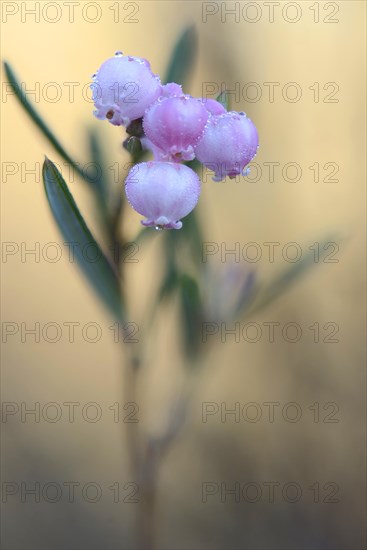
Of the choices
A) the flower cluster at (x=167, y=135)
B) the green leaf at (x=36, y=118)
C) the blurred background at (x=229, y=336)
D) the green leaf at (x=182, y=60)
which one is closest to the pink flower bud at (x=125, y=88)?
the flower cluster at (x=167, y=135)

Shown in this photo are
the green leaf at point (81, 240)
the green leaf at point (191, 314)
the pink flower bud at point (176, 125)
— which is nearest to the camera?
the pink flower bud at point (176, 125)

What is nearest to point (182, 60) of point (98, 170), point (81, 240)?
point (98, 170)

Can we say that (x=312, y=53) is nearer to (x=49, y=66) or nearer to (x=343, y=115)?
(x=343, y=115)

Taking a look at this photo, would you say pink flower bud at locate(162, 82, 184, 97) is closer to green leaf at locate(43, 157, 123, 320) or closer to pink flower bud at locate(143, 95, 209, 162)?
pink flower bud at locate(143, 95, 209, 162)

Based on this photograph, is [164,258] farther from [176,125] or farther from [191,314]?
[176,125]

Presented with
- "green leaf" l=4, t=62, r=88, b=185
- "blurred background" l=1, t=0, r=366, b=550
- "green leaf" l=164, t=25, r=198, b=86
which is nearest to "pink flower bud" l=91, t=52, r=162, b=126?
"green leaf" l=4, t=62, r=88, b=185

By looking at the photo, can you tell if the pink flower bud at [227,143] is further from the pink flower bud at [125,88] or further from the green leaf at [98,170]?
the green leaf at [98,170]
